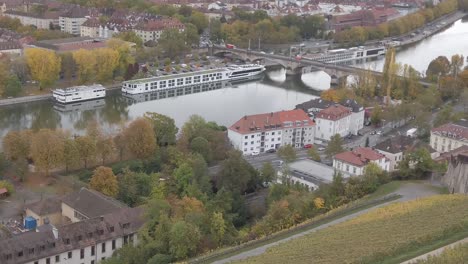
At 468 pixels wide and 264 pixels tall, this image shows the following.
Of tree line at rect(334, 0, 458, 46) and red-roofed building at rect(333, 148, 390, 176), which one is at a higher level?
tree line at rect(334, 0, 458, 46)

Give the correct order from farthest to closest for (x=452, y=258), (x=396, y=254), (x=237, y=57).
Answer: (x=237, y=57) → (x=396, y=254) → (x=452, y=258)

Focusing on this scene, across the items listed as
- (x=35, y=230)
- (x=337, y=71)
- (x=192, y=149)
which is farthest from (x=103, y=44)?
(x=35, y=230)

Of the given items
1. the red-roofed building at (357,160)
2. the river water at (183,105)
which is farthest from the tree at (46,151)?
the red-roofed building at (357,160)

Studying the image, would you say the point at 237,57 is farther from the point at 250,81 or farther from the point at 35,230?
the point at 35,230

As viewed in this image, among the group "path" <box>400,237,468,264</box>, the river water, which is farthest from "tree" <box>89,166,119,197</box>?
"path" <box>400,237,468,264</box>

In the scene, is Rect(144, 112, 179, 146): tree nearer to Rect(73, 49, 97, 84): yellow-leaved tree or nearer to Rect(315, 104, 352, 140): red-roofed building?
Rect(315, 104, 352, 140): red-roofed building
